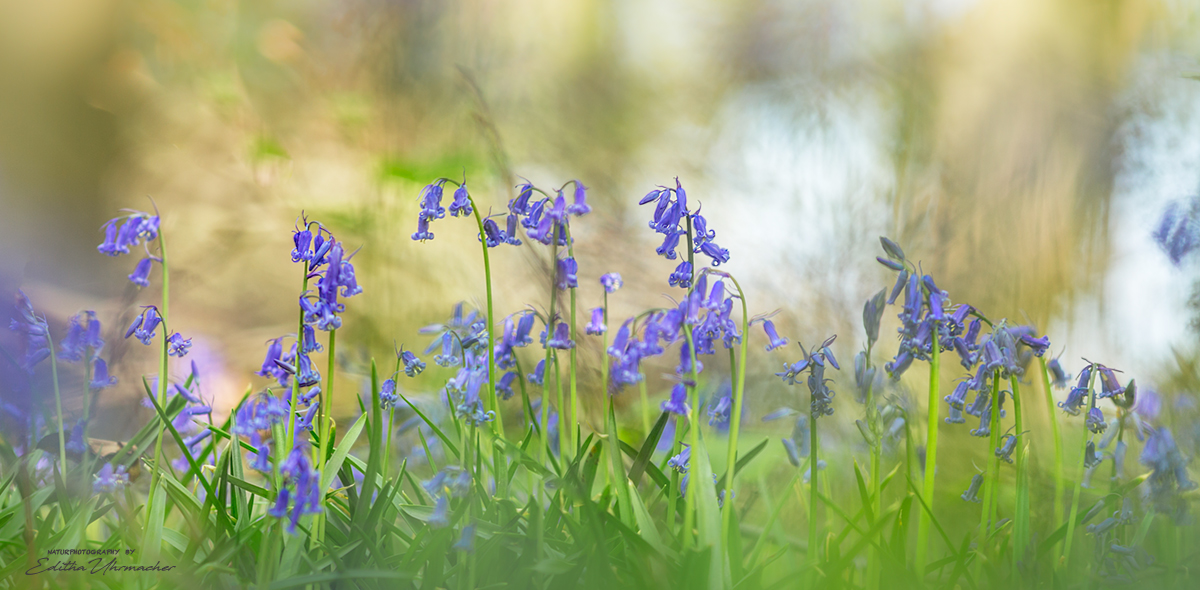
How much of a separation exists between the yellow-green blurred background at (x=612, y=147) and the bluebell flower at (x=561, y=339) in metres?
2.06

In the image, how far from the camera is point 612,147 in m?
5.01

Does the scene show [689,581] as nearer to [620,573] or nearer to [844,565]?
[620,573]

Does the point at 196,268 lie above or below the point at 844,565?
above

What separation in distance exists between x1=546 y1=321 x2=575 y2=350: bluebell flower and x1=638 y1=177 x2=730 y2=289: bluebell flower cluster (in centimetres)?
24

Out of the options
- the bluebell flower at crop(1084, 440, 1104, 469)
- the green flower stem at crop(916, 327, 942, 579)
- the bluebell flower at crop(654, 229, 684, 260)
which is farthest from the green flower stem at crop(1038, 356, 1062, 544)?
the bluebell flower at crop(654, 229, 684, 260)

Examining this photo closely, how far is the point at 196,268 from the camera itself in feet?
15.1

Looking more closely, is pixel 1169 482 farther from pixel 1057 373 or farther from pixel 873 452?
pixel 873 452

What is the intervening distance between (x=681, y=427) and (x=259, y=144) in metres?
4.22

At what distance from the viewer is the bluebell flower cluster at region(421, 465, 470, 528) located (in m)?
1.05

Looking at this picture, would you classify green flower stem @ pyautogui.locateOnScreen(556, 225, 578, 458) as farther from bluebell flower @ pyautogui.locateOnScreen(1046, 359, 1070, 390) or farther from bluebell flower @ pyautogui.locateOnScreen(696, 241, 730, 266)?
bluebell flower @ pyautogui.locateOnScreen(1046, 359, 1070, 390)

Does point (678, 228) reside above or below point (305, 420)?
above

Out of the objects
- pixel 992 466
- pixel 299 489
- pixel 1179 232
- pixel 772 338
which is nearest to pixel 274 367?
pixel 299 489

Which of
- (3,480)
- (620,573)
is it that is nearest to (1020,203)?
(620,573)

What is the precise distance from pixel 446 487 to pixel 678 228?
656mm
